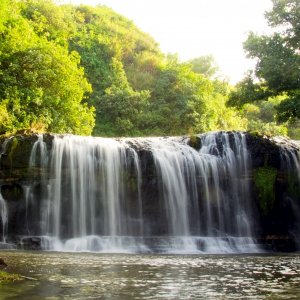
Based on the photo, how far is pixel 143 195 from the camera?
56.9ft

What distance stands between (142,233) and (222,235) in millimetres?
2993

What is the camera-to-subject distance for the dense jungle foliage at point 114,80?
19.3 m

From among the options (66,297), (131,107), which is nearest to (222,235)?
(66,297)

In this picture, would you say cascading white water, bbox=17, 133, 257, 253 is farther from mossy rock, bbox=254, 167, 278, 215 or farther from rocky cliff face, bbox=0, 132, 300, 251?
mossy rock, bbox=254, 167, 278, 215

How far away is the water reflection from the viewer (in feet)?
17.9

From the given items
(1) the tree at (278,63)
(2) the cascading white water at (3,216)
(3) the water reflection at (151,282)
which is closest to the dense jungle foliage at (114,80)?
(1) the tree at (278,63)

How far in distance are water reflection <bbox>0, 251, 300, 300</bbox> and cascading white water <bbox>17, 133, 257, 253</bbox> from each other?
6774 mm

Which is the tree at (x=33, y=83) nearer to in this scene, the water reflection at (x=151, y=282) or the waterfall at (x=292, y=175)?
the waterfall at (x=292, y=175)

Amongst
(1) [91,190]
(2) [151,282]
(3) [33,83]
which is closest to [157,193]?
(1) [91,190]

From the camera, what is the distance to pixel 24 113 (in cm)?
2162

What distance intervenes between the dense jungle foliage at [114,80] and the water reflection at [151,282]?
37.6 ft

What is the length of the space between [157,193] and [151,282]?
10822 millimetres

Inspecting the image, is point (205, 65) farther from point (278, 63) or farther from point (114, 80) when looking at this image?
point (278, 63)

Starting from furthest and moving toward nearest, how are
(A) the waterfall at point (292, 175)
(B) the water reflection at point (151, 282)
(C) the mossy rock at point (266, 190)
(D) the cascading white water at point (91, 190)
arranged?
(A) the waterfall at point (292, 175) < (C) the mossy rock at point (266, 190) < (D) the cascading white water at point (91, 190) < (B) the water reflection at point (151, 282)
